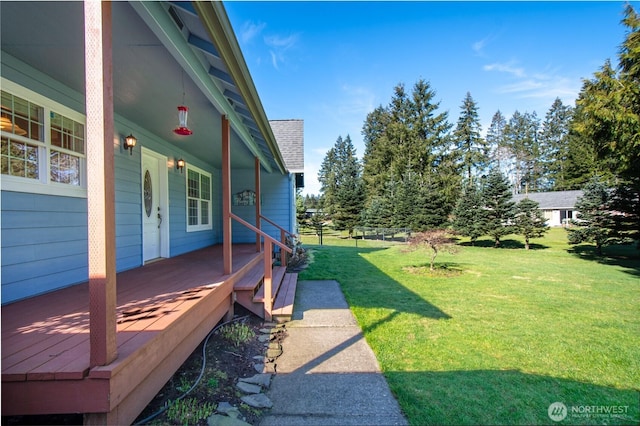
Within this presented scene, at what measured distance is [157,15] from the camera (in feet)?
6.59

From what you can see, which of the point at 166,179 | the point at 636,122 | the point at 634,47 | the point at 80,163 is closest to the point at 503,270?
the point at 636,122

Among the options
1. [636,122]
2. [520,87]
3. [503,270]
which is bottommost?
[503,270]

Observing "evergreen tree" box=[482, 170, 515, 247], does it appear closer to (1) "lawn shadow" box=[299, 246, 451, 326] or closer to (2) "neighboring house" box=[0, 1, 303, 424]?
(1) "lawn shadow" box=[299, 246, 451, 326]

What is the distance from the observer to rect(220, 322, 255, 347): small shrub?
3.47 meters

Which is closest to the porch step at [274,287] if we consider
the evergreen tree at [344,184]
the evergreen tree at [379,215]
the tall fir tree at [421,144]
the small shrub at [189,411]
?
the small shrub at [189,411]

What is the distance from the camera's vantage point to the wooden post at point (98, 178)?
1.56 meters

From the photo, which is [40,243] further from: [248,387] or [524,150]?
[524,150]

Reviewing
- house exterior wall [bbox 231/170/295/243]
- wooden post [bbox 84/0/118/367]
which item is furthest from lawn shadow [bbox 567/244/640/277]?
wooden post [bbox 84/0/118/367]

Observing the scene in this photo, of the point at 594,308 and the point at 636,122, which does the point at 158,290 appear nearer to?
the point at 594,308

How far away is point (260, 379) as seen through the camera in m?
2.71

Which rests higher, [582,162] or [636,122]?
[582,162]

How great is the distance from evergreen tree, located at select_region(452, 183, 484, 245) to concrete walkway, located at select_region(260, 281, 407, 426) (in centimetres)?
1293

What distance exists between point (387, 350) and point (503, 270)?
6703 mm

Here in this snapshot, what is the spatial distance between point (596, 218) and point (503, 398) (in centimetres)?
1317
